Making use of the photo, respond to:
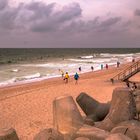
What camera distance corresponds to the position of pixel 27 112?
15602mm

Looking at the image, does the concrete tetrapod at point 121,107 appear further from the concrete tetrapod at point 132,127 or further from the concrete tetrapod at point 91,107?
the concrete tetrapod at point 91,107

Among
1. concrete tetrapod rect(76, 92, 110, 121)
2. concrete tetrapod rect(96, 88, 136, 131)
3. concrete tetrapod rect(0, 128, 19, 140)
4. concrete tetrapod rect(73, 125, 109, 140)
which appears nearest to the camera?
concrete tetrapod rect(0, 128, 19, 140)

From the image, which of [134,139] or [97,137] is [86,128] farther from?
[134,139]

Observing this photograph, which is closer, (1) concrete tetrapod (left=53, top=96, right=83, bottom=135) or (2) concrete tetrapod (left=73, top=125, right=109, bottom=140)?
(2) concrete tetrapod (left=73, top=125, right=109, bottom=140)

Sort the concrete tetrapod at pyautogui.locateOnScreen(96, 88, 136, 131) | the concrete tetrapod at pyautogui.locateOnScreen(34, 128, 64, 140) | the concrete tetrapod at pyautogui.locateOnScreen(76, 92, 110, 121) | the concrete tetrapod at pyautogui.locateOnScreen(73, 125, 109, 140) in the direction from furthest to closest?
the concrete tetrapod at pyautogui.locateOnScreen(76, 92, 110, 121)
the concrete tetrapod at pyautogui.locateOnScreen(96, 88, 136, 131)
the concrete tetrapod at pyautogui.locateOnScreen(34, 128, 64, 140)
the concrete tetrapod at pyautogui.locateOnScreen(73, 125, 109, 140)

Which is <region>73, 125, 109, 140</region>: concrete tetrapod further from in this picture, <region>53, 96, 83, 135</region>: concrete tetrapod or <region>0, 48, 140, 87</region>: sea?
<region>0, 48, 140, 87</region>: sea

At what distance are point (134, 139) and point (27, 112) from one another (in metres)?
10.4

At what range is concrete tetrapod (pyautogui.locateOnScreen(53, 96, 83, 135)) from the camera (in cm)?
659

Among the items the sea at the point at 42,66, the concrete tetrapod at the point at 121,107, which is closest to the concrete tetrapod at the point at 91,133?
the concrete tetrapod at the point at 121,107

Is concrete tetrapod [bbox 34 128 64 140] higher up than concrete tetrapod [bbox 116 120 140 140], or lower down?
lower down

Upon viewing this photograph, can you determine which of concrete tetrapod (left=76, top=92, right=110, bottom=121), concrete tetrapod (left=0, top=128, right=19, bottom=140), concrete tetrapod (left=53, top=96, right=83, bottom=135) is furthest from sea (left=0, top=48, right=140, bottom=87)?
concrete tetrapod (left=0, top=128, right=19, bottom=140)

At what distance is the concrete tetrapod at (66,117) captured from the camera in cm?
659

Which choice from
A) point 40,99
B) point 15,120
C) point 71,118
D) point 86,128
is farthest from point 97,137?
point 40,99

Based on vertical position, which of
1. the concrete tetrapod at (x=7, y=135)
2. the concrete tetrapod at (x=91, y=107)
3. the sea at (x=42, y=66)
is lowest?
the sea at (x=42, y=66)
